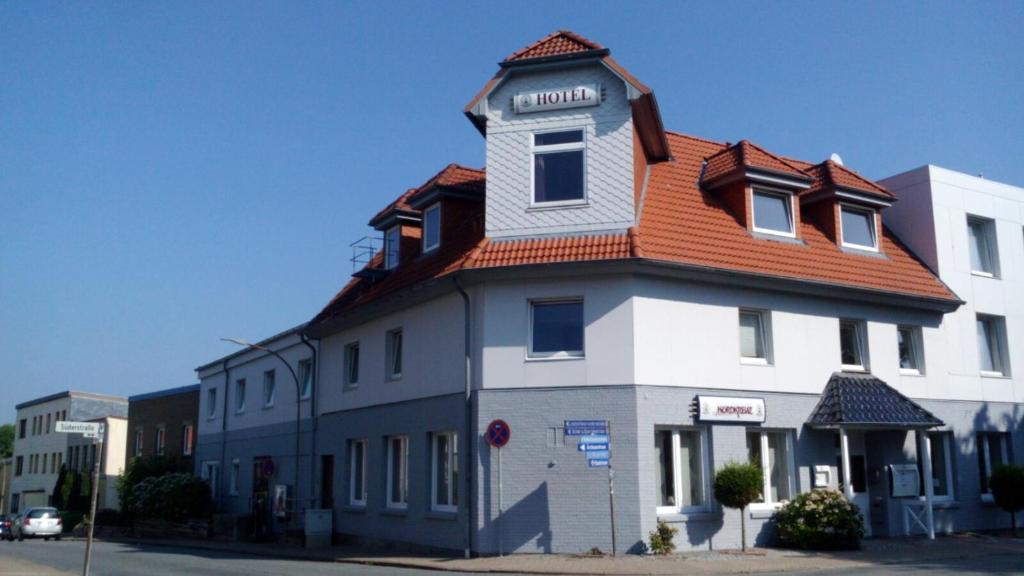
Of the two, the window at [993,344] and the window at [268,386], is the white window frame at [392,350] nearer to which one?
the window at [268,386]

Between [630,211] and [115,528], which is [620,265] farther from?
[115,528]

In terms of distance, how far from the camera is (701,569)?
15.5m

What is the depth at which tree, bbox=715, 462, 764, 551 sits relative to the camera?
1752 cm

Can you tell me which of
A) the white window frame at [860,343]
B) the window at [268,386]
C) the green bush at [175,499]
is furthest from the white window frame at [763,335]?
the green bush at [175,499]

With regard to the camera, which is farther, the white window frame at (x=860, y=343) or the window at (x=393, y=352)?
the window at (x=393, y=352)

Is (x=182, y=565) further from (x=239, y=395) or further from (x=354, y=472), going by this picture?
(x=239, y=395)

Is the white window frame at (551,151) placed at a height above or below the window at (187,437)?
above

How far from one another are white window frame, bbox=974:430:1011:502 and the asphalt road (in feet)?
48.0

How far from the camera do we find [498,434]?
704 inches

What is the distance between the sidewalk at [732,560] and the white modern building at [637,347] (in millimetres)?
706

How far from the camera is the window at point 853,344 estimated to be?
Answer: 70.1ft

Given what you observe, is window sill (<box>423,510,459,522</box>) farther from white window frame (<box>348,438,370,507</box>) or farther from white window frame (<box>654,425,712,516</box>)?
white window frame (<box>654,425,712,516</box>)

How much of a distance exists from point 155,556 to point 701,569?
14.5 m

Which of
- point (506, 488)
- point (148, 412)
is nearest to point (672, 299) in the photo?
point (506, 488)
